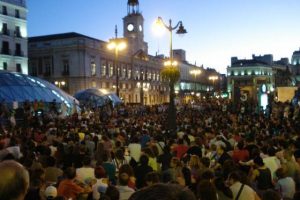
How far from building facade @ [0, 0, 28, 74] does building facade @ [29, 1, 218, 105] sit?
8.19 m

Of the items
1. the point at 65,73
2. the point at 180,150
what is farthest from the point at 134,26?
the point at 180,150

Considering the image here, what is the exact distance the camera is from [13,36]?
194ft

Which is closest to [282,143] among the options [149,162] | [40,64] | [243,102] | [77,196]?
[149,162]

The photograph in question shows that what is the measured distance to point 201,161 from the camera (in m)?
9.53

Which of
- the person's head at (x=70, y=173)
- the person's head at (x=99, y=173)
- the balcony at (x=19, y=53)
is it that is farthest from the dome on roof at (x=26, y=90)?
the person's head at (x=70, y=173)

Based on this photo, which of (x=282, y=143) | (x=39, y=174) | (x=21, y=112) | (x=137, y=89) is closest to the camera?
(x=39, y=174)

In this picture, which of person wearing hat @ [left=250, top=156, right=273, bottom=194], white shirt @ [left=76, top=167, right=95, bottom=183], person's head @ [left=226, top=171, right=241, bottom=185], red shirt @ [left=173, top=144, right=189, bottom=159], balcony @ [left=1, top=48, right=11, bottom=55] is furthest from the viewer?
balcony @ [left=1, top=48, right=11, bottom=55]

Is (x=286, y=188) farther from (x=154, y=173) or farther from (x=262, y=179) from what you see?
(x=154, y=173)

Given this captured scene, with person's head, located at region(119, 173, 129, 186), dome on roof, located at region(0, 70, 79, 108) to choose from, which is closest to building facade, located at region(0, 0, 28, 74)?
dome on roof, located at region(0, 70, 79, 108)

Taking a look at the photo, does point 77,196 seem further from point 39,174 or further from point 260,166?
point 260,166

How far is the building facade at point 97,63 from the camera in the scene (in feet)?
221

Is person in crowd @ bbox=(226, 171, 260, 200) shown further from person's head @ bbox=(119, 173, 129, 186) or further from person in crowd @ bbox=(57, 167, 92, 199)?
person in crowd @ bbox=(57, 167, 92, 199)

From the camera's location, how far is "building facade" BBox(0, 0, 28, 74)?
5735 centimetres

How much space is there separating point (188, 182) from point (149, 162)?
75.2 inches
